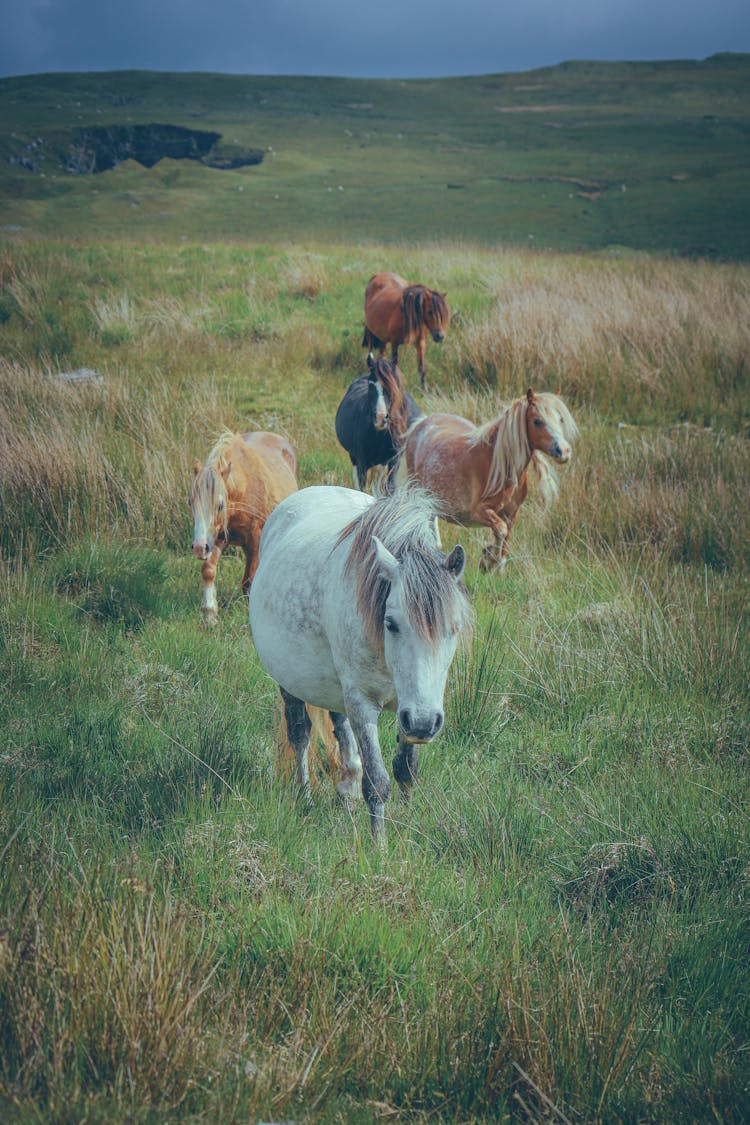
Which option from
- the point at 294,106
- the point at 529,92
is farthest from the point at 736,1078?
the point at 529,92

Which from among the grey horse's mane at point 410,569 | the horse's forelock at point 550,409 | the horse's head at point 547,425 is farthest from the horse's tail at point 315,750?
the horse's forelock at point 550,409

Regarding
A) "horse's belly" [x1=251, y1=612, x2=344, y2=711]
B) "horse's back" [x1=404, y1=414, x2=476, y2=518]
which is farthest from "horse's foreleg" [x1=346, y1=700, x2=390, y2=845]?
"horse's back" [x1=404, y1=414, x2=476, y2=518]

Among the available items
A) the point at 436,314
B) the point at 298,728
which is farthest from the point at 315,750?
the point at 436,314

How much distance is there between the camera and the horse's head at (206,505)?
5488mm

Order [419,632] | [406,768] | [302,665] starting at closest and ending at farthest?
[419,632] < [406,768] < [302,665]

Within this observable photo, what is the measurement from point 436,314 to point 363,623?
9313 millimetres

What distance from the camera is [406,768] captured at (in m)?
3.22

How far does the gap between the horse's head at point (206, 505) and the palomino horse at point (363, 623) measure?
1617 mm

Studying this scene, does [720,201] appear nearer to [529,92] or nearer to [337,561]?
[337,561]

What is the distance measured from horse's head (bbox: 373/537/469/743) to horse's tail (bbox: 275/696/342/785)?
115 centimetres

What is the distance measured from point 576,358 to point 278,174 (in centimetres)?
4601

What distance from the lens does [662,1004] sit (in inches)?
95.7

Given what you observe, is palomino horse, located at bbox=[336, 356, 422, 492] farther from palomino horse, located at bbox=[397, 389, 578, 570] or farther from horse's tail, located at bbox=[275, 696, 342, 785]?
horse's tail, located at bbox=[275, 696, 342, 785]

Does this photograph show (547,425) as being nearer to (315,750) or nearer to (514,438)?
(514,438)
